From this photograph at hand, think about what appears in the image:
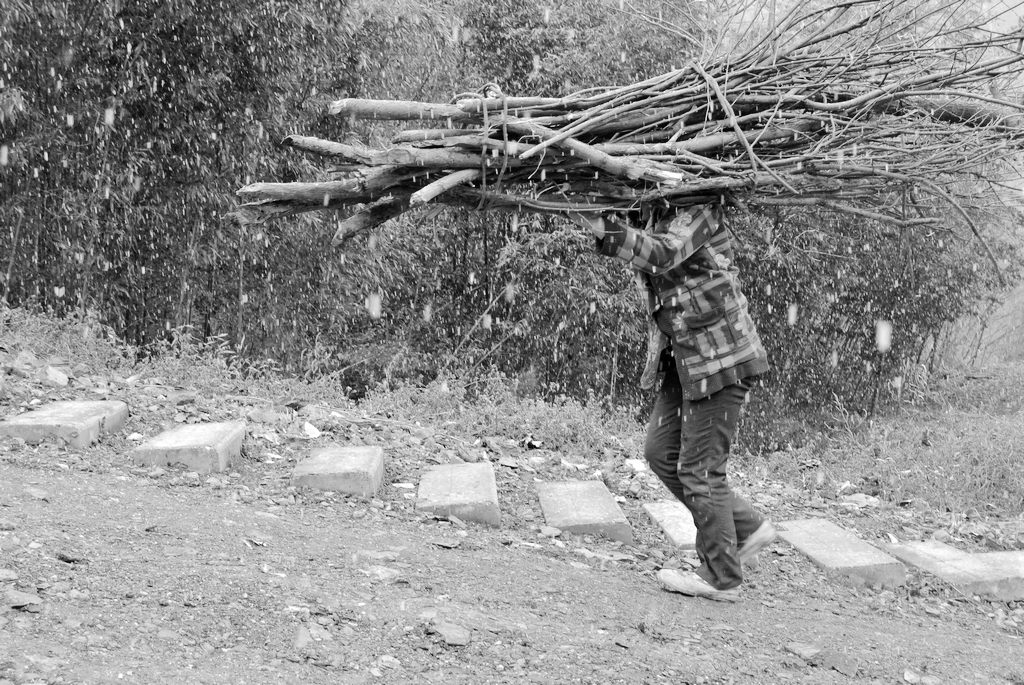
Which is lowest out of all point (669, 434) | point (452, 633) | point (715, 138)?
point (452, 633)

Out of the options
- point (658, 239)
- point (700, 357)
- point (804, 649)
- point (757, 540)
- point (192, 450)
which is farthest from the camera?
point (192, 450)

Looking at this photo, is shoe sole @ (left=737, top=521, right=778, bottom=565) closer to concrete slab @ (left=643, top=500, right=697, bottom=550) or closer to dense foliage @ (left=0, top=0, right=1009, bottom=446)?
concrete slab @ (left=643, top=500, right=697, bottom=550)

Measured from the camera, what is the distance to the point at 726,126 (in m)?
3.42

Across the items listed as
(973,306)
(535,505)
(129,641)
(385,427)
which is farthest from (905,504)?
(973,306)

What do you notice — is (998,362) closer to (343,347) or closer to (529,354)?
(529,354)

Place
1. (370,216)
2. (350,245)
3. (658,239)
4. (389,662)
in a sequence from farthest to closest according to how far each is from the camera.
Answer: (350,245) < (370,216) < (658,239) < (389,662)

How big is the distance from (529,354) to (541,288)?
76 cm

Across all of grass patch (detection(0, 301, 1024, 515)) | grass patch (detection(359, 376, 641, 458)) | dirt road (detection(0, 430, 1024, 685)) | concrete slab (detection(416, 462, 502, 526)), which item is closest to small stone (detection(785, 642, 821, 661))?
dirt road (detection(0, 430, 1024, 685))

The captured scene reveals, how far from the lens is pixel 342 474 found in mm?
3922

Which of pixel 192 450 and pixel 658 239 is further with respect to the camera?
pixel 192 450

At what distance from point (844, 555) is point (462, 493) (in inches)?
65.6

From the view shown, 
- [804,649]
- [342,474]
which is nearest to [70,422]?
[342,474]

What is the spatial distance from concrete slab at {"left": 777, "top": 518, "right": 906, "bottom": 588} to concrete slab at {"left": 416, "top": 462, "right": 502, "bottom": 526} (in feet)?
4.53

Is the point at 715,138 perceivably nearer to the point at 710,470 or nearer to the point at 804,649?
the point at 710,470
